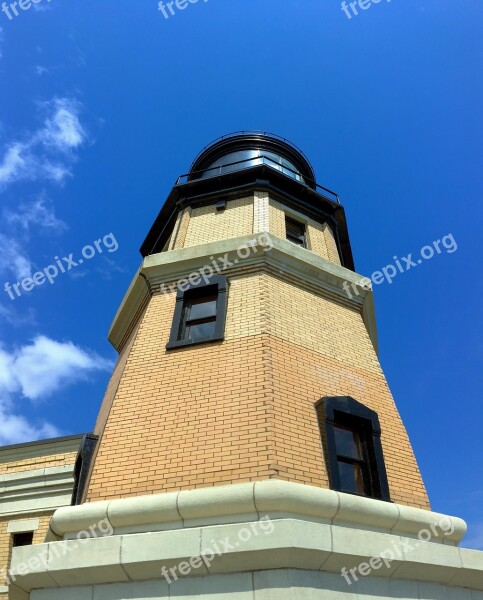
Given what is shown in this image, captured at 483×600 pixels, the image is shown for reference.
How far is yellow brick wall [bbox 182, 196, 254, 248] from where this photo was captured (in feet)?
37.7

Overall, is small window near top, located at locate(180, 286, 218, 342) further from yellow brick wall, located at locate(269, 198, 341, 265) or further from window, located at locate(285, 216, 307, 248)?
window, located at locate(285, 216, 307, 248)

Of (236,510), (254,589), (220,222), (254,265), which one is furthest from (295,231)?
(254,589)

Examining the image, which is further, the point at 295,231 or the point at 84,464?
the point at 295,231

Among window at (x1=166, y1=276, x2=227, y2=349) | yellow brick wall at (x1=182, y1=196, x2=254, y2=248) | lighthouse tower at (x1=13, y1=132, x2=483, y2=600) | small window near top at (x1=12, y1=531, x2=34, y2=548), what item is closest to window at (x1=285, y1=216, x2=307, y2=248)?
lighthouse tower at (x1=13, y1=132, x2=483, y2=600)

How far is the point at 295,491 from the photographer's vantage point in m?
5.88

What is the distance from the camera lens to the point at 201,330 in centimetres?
917

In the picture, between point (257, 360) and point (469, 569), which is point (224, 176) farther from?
point (469, 569)

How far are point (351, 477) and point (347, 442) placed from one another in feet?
1.91

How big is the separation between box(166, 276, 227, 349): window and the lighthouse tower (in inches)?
1.2

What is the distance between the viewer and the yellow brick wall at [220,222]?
452 inches

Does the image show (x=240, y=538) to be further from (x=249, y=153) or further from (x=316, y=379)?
(x=249, y=153)

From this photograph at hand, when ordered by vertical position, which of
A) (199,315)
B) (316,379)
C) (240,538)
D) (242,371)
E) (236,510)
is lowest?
(240,538)

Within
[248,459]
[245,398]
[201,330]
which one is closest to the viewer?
[248,459]

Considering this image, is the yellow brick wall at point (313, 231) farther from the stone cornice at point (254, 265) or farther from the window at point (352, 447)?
the window at point (352, 447)
